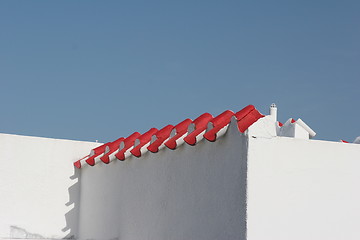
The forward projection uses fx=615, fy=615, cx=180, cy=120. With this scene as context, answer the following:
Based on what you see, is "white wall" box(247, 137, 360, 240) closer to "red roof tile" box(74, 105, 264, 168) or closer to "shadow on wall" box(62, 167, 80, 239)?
"red roof tile" box(74, 105, 264, 168)

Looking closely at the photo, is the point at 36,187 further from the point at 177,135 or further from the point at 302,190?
the point at 302,190

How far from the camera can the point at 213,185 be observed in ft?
25.4

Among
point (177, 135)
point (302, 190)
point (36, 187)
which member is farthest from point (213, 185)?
point (36, 187)

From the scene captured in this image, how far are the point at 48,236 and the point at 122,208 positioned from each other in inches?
109

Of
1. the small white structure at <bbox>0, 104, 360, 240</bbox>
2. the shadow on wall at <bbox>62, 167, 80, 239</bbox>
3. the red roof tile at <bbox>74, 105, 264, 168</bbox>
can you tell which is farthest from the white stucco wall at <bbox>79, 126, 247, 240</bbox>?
the shadow on wall at <bbox>62, 167, 80, 239</bbox>

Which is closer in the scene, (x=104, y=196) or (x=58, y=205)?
(x=104, y=196)

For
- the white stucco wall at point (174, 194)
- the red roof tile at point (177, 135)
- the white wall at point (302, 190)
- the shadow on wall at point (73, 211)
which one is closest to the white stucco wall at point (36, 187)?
the shadow on wall at point (73, 211)

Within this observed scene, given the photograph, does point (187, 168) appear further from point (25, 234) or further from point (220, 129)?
point (25, 234)

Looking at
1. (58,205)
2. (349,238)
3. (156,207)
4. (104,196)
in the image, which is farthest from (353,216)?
(58,205)

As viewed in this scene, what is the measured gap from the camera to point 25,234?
1277 cm

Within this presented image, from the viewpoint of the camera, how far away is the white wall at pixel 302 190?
6969 mm

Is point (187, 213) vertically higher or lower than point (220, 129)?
lower

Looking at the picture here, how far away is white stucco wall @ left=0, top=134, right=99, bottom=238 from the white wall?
23.6 feet

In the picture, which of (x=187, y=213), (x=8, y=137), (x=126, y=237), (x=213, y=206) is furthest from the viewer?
(x=8, y=137)
